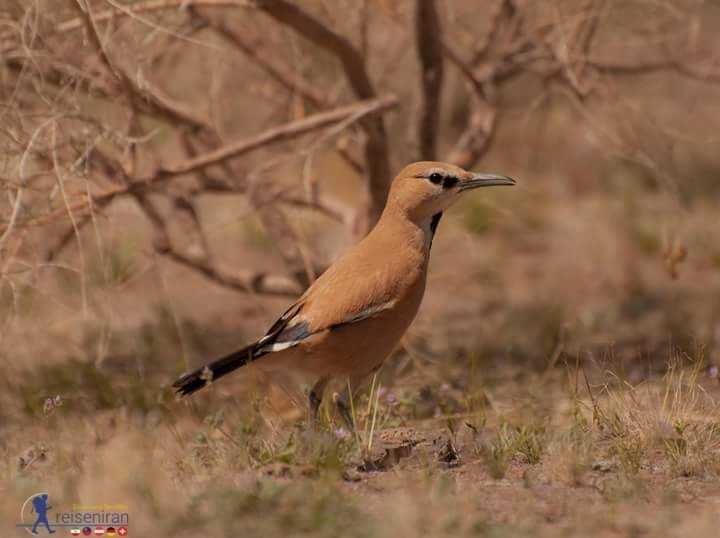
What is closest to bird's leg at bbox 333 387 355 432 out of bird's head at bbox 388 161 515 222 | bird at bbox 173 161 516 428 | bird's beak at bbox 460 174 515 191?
bird at bbox 173 161 516 428

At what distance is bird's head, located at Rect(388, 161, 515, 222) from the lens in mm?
4883

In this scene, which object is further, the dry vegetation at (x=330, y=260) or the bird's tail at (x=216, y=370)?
the bird's tail at (x=216, y=370)

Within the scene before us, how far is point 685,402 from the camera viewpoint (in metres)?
4.60

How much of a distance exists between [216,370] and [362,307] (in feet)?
2.26

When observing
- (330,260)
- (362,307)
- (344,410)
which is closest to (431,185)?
(362,307)

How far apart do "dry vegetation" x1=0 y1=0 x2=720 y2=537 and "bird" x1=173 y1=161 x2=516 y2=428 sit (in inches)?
9.4

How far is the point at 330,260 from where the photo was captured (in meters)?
7.12

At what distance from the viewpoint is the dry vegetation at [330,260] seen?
12.7 ft

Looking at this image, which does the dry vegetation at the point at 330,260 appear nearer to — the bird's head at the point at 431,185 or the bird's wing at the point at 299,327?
the bird's wing at the point at 299,327

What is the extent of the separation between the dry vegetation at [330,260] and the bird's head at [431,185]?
82 cm

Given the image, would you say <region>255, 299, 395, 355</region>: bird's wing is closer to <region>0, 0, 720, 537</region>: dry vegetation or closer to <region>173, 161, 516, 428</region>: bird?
<region>173, 161, 516, 428</region>: bird

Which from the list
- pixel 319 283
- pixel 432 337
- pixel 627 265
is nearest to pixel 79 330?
pixel 432 337

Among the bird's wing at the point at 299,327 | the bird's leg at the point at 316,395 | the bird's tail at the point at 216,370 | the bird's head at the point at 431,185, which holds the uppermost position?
the bird's head at the point at 431,185

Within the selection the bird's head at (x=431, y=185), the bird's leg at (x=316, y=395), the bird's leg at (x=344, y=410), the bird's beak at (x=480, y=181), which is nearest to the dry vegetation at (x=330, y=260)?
the bird's leg at (x=344, y=410)
